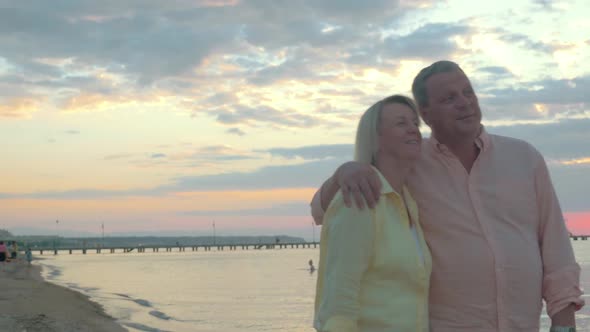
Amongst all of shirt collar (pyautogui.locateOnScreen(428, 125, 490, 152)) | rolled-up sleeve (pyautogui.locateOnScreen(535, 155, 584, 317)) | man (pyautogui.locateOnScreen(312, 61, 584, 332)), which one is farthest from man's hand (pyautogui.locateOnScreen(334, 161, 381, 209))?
rolled-up sleeve (pyautogui.locateOnScreen(535, 155, 584, 317))

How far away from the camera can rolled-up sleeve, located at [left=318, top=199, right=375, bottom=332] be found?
97.9 inches

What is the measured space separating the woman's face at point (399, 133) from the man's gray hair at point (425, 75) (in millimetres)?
268

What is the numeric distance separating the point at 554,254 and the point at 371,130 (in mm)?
961

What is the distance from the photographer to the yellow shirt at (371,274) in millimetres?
2506

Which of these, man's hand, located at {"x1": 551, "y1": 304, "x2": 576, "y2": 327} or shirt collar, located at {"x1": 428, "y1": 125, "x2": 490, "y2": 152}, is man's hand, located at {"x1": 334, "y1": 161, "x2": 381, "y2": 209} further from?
man's hand, located at {"x1": 551, "y1": 304, "x2": 576, "y2": 327}

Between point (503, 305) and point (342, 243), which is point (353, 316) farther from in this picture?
point (503, 305)

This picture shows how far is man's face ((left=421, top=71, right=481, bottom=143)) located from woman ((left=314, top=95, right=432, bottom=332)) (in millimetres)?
309

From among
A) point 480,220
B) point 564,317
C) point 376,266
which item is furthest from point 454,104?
point 564,317

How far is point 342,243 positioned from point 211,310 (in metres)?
27.9

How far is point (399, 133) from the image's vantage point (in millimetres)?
2789

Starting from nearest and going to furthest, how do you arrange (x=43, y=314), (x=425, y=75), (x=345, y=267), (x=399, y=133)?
1. (x=345, y=267)
2. (x=399, y=133)
3. (x=425, y=75)
4. (x=43, y=314)

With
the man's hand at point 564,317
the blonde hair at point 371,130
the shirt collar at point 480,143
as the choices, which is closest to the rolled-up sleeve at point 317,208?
the blonde hair at point 371,130

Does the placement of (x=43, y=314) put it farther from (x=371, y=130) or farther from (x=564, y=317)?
(x=564, y=317)

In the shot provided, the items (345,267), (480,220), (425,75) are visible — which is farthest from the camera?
(425,75)
